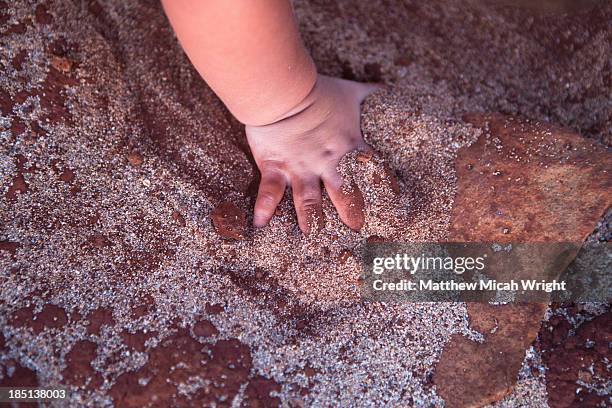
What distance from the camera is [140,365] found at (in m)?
1.10

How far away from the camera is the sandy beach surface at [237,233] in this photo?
113cm

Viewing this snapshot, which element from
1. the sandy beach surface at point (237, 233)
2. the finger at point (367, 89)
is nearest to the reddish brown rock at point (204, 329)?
the sandy beach surface at point (237, 233)

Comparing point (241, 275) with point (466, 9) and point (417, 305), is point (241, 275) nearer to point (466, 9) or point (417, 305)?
point (417, 305)

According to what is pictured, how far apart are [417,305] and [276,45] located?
75cm

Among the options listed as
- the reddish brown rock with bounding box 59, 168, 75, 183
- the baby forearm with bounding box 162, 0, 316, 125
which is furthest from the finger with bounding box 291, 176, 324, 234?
the reddish brown rock with bounding box 59, 168, 75, 183

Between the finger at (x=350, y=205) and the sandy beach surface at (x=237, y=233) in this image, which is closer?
the sandy beach surface at (x=237, y=233)

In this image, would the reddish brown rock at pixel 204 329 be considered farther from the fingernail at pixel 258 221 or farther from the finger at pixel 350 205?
the finger at pixel 350 205

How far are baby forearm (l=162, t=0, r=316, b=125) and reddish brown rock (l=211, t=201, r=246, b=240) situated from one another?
282 mm

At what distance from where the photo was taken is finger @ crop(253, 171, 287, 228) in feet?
4.38

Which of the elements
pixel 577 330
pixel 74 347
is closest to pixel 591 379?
pixel 577 330

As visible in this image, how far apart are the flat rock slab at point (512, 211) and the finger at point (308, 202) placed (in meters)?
0.37

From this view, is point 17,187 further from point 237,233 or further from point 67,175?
point 237,233

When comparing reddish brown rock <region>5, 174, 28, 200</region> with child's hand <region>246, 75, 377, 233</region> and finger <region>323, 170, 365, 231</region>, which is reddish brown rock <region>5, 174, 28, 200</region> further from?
finger <region>323, 170, 365, 231</region>

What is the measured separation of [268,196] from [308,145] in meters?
0.20
